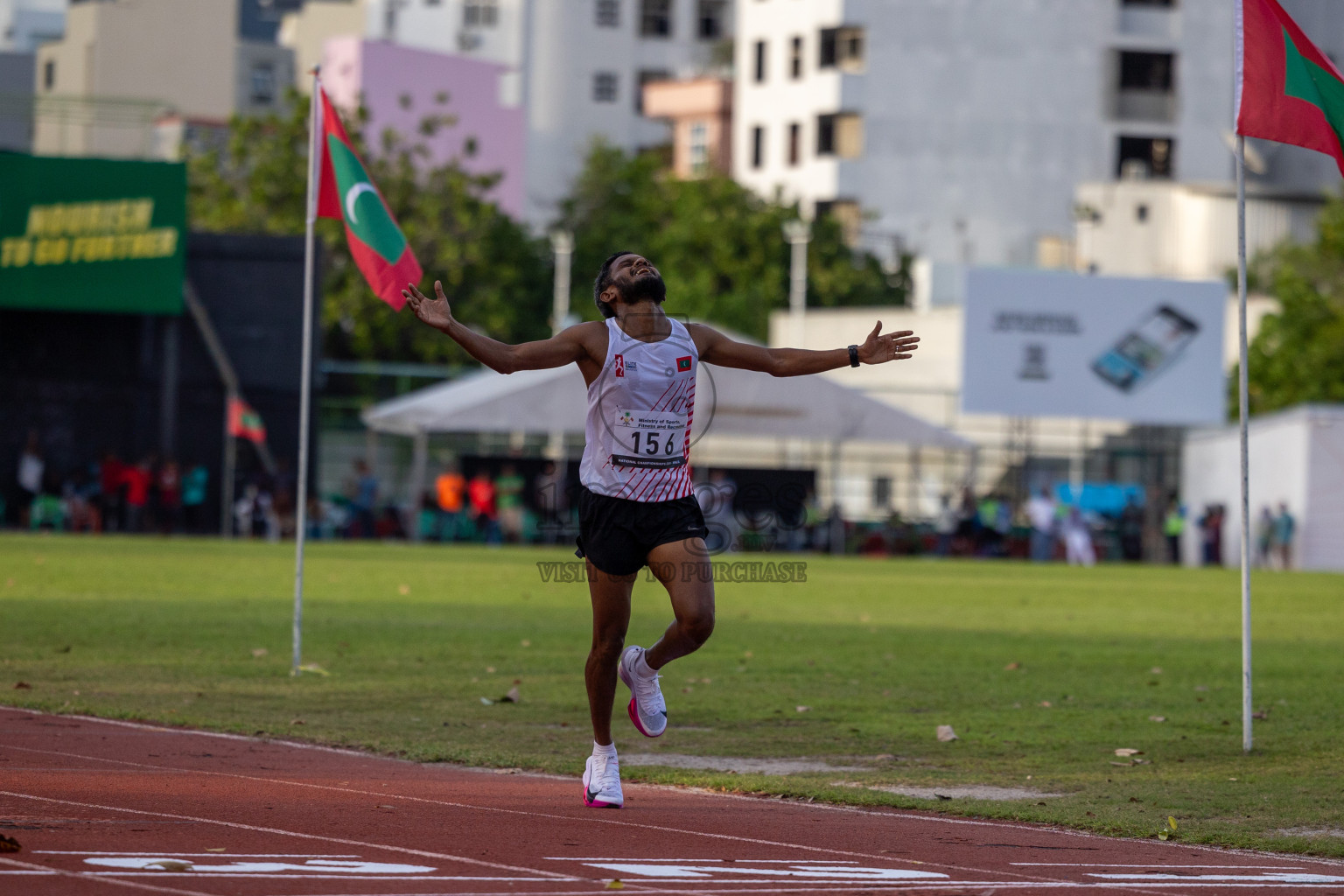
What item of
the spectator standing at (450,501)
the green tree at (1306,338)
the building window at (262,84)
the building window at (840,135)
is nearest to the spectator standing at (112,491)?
the spectator standing at (450,501)

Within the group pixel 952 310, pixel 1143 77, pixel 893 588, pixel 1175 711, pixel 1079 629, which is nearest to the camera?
pixel 1175 711

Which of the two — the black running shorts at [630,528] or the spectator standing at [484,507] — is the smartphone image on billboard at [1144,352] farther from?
the black running shorts at [630,528]

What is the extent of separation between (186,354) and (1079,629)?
2434 cm

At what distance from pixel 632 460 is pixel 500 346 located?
70 cm

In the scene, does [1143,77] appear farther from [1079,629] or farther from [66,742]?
[66,742]

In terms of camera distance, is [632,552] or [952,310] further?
[952,310]

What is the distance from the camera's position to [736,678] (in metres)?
14.3

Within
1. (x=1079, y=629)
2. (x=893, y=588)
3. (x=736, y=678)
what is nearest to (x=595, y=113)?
(x=893, y=588)

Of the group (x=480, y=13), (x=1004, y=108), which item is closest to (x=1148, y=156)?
(x=1004, y=108)

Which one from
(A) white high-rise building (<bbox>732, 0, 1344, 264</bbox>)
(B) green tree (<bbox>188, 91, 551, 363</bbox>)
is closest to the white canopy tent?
(B) green tree (<bbox>188, 91, 551, 363</bbox>)

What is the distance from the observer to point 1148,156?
257 feet

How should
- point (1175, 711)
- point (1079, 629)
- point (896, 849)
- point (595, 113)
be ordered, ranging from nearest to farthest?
point (896, 849), point (1175, 711), point (1079, 629), point (595, 113)

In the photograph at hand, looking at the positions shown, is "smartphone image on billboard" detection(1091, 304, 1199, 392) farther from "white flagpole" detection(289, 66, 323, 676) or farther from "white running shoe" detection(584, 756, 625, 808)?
"white running shoe" detection(584, 756, 625, 808)

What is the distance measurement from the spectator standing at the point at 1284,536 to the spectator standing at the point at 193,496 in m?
22.4
